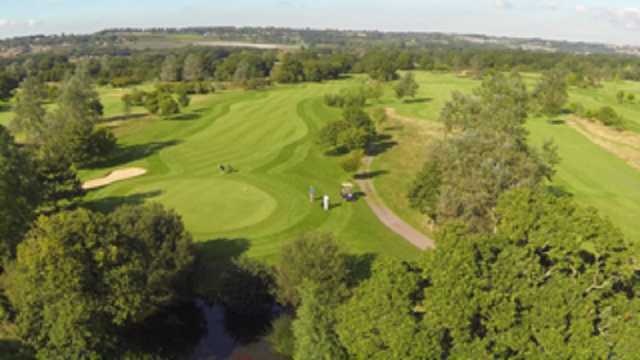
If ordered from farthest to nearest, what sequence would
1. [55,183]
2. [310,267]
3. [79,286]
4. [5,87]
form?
1. [5,87]
2. [55,183]
3. [310,267]
4. [79,286]

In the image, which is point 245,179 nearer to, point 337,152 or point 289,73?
point 337,152

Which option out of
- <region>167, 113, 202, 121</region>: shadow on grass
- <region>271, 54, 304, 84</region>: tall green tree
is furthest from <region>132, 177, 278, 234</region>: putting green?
<region>271, 54, 304, 84</region>: tall green tree

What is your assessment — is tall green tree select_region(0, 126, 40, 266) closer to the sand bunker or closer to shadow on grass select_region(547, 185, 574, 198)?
the sand bunker

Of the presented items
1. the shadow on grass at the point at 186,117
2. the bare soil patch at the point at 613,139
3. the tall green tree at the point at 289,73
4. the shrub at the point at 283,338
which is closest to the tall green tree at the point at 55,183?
the shrub at the point at 283,338

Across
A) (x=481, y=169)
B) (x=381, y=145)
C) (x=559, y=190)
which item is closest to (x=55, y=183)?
(x=481, y=169)

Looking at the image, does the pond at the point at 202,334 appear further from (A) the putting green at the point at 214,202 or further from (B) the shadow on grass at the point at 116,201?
(B) the shadow on grass at the point at 116,201

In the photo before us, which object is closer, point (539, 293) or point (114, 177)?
point (539, 293)
